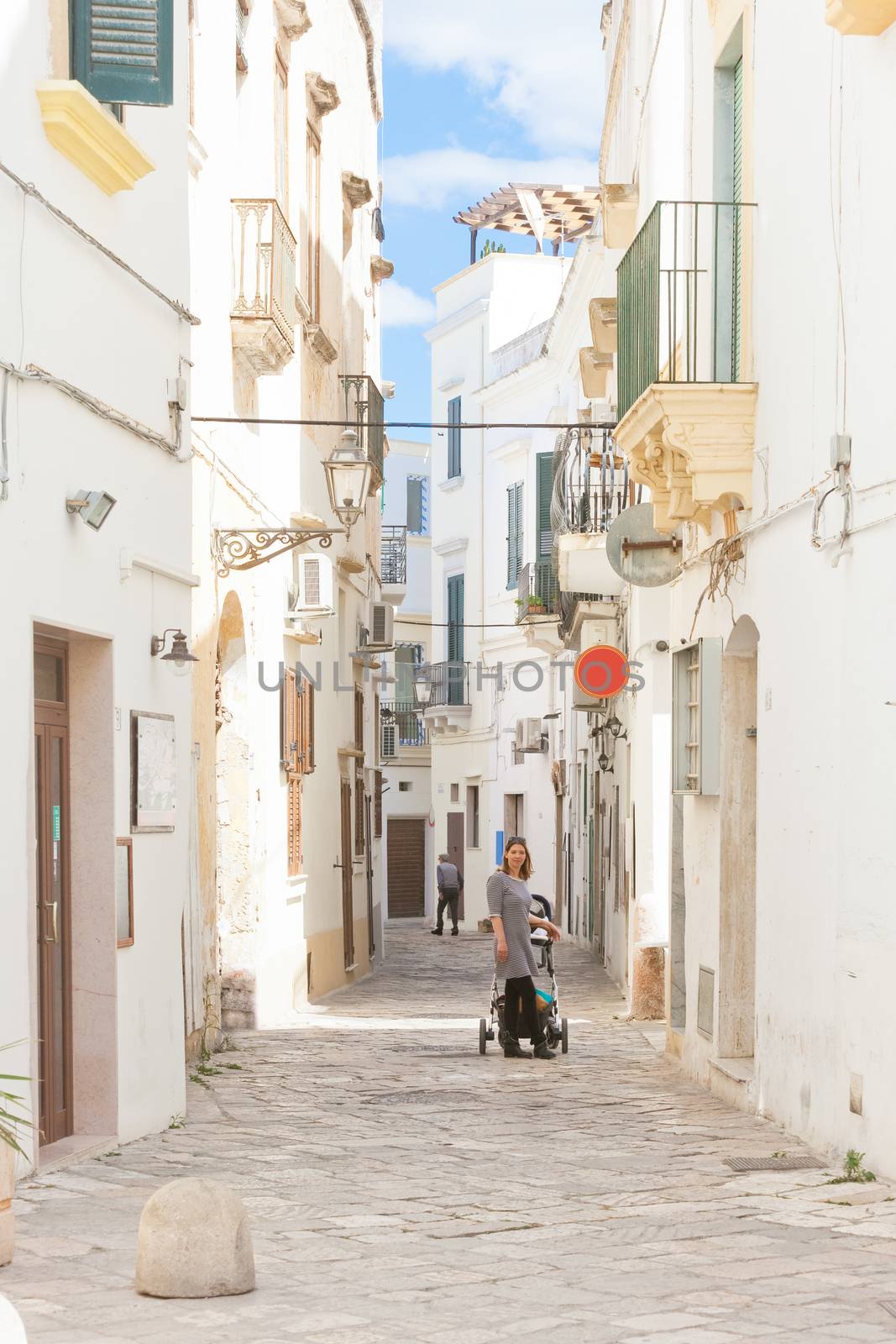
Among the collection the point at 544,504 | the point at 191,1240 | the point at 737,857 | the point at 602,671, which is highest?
the point at 544,504

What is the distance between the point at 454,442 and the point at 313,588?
76.2 feet

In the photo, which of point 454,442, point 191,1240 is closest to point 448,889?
point 454,442

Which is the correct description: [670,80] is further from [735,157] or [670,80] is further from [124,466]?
[124,466]

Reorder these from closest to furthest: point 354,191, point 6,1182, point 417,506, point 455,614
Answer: point 6,1182 < point 354,191 < point 455,614 < point 417,506

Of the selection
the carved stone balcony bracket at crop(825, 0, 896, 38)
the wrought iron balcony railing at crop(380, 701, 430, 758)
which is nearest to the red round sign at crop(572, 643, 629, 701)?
the carved stone balcony bracket at crop(825, 0, 896, 38)

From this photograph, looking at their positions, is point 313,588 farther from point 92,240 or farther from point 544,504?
point 544,504

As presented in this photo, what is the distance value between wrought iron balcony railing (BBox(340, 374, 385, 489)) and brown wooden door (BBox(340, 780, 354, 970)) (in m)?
3.86

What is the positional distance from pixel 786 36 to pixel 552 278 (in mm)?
29640

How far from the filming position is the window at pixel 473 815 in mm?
39750

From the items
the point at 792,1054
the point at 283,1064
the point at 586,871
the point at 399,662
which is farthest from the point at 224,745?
the point at 399,662

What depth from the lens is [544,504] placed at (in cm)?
3033

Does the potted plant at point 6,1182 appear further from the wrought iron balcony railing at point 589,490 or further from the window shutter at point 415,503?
the window shutter at point 415,503

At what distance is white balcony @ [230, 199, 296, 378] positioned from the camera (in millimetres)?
15352

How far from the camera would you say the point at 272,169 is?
17.2 m
